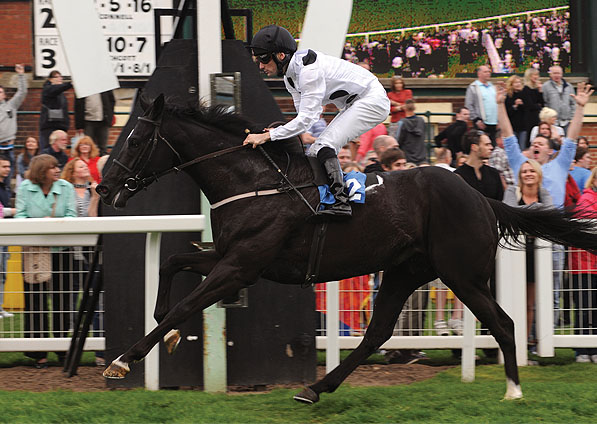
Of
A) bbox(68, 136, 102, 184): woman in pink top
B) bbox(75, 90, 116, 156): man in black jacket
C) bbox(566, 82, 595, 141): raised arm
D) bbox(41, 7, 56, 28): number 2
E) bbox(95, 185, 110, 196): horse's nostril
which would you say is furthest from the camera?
bbox(41, 7, 56, 28): number 2

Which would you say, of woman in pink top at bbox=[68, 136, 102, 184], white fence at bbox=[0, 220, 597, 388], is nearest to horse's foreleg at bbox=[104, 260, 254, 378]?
white fence at bbox=[0, 220, 597, 388]

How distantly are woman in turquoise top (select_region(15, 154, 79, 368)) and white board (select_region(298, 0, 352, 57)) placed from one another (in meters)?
2.00

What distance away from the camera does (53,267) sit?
20.5ft

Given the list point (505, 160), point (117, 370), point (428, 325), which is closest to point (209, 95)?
point (117, 370)

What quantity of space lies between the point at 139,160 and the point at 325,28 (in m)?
1.99

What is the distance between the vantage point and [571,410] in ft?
16.4

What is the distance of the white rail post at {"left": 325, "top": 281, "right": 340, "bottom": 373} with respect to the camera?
6.07 meters

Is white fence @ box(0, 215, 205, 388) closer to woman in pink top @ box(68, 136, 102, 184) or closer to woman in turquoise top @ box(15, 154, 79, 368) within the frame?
woman in turquoise top @ box(15, 154, 79, 368)

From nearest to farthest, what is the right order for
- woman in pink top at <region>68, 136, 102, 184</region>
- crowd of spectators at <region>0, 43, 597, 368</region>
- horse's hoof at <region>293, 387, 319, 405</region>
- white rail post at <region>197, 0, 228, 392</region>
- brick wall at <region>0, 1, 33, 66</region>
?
horse's hoof at <region>293, 387, 319, 405</region>
white rail post at <region>197, 0, 228, 392</region>
crowd of spectators at <region>0, 43, 597, 368</region>
woman in pink top at <region>68, 136, 102, 184</region>
brick wall at <region>0, 1, 33, 66</region>

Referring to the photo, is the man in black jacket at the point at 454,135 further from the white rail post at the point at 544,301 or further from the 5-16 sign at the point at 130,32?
the white rail post at the point at 544,301

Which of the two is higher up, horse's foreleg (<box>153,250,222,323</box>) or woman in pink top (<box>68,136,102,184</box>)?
woman in pink top (<box>68,136,102,184</box>)

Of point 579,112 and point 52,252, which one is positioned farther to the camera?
point 579,112

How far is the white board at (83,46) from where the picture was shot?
6723mm

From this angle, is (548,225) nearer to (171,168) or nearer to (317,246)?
(317,246)
